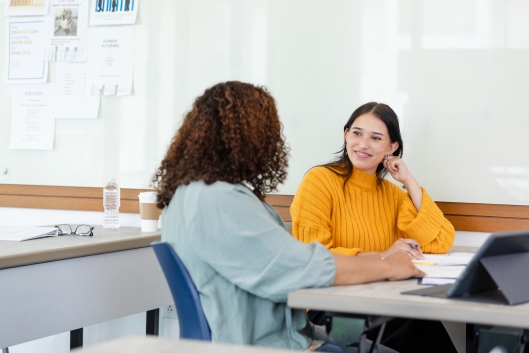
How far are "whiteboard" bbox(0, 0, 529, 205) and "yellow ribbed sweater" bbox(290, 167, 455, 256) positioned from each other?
301 millimetres

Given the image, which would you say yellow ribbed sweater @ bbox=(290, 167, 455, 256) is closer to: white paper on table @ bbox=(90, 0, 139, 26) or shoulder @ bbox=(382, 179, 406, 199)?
shoulder @ bbox=(382, 179, 406, 199)

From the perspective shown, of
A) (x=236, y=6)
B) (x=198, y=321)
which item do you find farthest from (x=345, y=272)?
(x=236, y=6)

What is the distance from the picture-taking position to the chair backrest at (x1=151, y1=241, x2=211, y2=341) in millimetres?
1537

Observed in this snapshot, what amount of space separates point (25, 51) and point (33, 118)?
328mm

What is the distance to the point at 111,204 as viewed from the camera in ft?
9.76

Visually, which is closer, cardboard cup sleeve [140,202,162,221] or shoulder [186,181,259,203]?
shoulder [186,181,259,203]

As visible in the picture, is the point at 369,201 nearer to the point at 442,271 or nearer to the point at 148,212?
the point at 442,271

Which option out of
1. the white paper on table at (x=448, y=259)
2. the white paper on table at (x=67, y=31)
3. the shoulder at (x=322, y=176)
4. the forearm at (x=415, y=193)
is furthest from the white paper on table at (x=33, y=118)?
the white paper on table at (x=448, y=259)

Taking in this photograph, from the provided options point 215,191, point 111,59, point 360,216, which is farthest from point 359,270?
point 111,59

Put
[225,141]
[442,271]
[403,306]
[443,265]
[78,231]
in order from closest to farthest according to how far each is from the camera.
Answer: [403,306]
[225,141]
[442,271]
[443,265]
[78,231]

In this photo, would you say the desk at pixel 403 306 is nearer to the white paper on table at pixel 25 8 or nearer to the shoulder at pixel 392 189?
the shoulder at pixel 392 189

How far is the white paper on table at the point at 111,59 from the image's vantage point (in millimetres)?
3041

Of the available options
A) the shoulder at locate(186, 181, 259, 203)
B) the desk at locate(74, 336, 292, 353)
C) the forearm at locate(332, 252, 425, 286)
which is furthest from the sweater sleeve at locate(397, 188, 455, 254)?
the desk at locate(74, 336, 292, 353)

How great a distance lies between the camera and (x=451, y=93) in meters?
2.53
